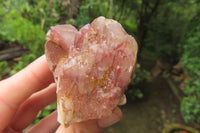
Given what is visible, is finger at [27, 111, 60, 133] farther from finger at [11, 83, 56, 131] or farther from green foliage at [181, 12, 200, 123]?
green foliage at [181, 12, 200, 123]

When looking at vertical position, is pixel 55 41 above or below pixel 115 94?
above

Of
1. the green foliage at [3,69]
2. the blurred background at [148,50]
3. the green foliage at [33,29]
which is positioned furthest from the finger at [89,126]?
the green foliage at [3,69]

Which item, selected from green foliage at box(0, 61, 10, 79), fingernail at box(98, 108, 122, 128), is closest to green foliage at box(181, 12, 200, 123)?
fingernail at box(98, 108, 122, 128)

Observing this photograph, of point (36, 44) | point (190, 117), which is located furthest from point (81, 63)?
point (190, 117)

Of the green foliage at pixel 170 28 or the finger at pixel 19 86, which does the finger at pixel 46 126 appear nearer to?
the finger at pixel 19 86

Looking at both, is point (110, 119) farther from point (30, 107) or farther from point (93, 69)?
point (30, 107)

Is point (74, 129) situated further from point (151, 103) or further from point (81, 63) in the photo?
point (151, 103)

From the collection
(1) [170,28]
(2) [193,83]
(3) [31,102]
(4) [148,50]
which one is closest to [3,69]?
(3) [31,102]

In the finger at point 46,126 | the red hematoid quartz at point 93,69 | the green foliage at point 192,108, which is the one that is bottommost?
the green foliage at point 192,108
